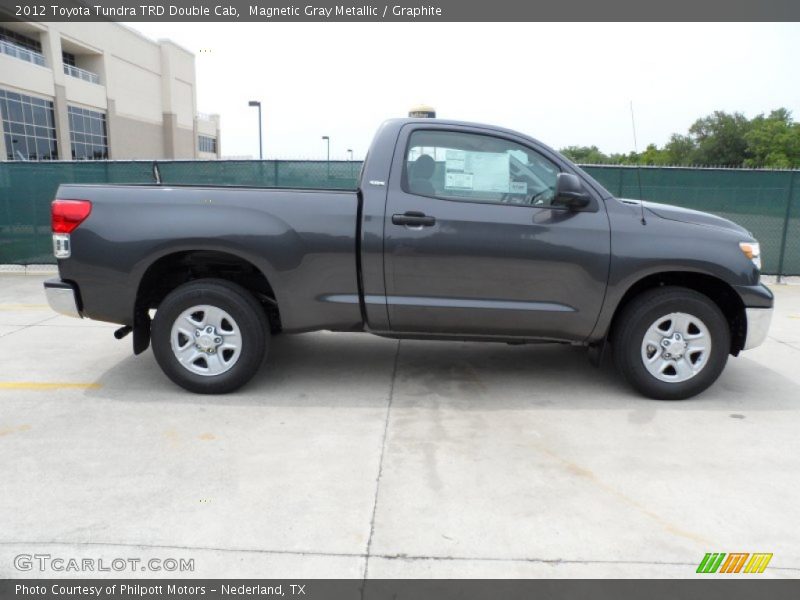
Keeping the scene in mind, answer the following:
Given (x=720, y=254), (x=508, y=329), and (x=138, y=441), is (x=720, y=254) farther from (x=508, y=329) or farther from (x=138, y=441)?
(x=138, y=441)

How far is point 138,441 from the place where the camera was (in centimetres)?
383

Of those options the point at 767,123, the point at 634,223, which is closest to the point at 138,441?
the point at 634,223

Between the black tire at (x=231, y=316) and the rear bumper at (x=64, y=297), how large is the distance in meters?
0.59

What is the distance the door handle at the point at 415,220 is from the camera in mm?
4340

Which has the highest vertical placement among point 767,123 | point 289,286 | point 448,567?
point 767,123

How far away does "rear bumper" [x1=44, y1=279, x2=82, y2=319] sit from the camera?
4488 millimetres

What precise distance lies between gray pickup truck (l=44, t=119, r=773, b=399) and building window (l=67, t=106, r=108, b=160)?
48.2 meters

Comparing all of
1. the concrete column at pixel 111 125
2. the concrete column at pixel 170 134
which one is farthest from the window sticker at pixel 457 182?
the concrete column at pixel 170 134

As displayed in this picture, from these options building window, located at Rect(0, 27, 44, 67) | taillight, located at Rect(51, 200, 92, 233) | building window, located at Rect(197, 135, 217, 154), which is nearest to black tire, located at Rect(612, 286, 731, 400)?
taillight, located at Rect(51, 200, 92, 233)

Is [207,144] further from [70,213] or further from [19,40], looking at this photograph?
[70,213]

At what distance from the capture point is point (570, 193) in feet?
13.9

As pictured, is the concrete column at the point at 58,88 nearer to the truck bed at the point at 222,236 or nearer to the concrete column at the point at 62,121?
the concrete column at the point at 62,121

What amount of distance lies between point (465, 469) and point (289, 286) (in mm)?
1823

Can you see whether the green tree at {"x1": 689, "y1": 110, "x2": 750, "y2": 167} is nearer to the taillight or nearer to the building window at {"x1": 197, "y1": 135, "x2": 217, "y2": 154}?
the building window at {"x1": 197, "y1": 135, "x2": 217, "y2": 154}
